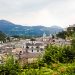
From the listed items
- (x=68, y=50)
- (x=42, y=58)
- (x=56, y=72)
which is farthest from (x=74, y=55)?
(x=56, y=72)

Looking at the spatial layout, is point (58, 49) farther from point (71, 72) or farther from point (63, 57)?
point (71, 72)

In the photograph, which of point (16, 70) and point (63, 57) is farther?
point (63, 57)

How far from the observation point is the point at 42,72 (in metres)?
10.2

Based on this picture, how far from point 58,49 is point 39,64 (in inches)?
52.7

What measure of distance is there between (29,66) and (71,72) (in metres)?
2.57

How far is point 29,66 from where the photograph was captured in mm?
11945

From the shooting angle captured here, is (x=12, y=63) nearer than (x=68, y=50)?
Yes

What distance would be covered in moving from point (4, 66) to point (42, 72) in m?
1.39

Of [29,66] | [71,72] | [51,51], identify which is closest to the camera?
[71,72]

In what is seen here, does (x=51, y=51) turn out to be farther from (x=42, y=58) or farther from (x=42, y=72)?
(x=42, y=72)

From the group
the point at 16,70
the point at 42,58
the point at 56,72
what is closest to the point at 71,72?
the point at 56,72

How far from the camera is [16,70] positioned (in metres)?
10.3

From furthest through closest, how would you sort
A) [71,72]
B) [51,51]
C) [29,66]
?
[51,51], [29,66], [71,72]

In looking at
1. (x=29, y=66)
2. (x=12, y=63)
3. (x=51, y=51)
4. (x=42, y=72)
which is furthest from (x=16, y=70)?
(x=51, y=51)
